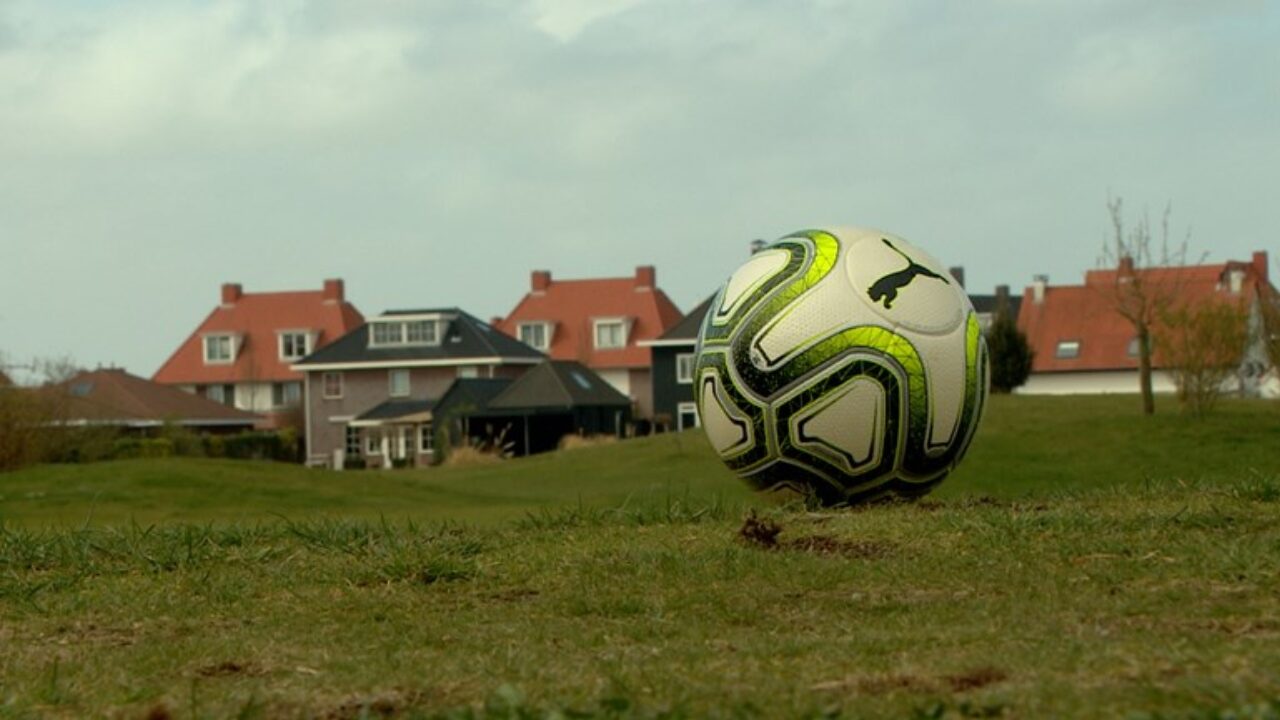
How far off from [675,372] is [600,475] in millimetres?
40624

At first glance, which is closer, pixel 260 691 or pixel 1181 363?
pixel 260 691

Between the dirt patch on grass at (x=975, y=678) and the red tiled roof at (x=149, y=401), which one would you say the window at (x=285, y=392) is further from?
the dirt patch on grass at (x=975, y=678)

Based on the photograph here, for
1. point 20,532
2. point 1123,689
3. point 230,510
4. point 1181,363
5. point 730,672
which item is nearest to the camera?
point 1123,689

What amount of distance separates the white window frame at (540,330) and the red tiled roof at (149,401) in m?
15.3

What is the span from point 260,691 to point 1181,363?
35.4m

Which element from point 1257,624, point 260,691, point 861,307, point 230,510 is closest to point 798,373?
point 861,307

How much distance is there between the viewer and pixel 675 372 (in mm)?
81812

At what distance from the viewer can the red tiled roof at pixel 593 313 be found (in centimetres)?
9525

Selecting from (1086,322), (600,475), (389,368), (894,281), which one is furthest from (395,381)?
(894,281)

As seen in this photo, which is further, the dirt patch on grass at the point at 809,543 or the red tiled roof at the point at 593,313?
the red tiled roof at the point at 593,313

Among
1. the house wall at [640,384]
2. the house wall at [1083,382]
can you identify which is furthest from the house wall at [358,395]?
the house wall at [1083,382]

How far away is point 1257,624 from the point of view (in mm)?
7176

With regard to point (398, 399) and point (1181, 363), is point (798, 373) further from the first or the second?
point (398, 399)

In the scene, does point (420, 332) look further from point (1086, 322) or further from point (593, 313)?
point (1086, 322)
